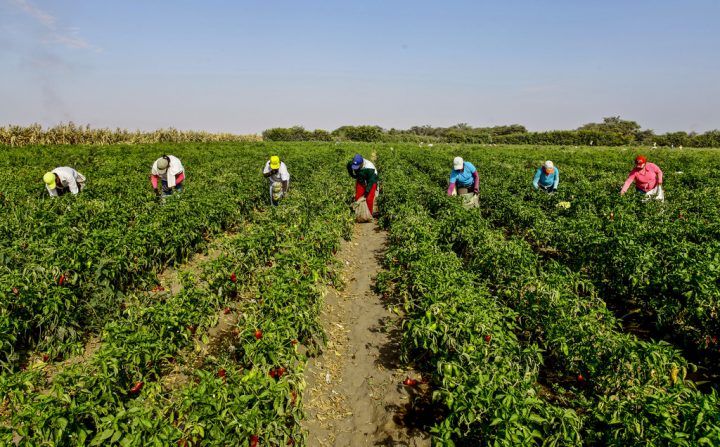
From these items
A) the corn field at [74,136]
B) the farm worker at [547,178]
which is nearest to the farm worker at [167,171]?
the farm worker at [547,178]

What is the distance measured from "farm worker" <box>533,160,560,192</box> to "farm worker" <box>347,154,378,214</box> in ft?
15.0

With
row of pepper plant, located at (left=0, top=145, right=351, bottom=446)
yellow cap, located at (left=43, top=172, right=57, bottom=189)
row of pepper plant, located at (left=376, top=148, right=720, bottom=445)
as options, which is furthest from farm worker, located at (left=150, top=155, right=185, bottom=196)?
row of pepper plant, located at (left=376, top=148, right=720, bottom=445)

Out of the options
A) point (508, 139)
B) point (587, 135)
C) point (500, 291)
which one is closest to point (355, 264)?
point (500, 291)

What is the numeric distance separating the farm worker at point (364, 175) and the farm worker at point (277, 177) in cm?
185

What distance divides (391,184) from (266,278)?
27.1ft

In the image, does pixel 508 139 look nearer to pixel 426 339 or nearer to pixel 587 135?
pixel 587 135

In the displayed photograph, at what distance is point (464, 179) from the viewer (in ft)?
34.0

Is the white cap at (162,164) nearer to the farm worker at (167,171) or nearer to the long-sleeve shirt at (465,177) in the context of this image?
the farm worker at (167,171)

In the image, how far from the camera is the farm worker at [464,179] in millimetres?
10183

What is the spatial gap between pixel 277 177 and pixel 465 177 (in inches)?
204

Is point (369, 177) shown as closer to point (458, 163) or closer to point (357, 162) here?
point (357, 162)

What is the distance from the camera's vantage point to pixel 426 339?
4.18 m

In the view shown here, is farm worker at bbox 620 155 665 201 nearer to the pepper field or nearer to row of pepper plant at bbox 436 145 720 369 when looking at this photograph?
row of pepper plant at bbox 436 145 720 369

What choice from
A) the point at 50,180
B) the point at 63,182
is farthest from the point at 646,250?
the point at 63,182
